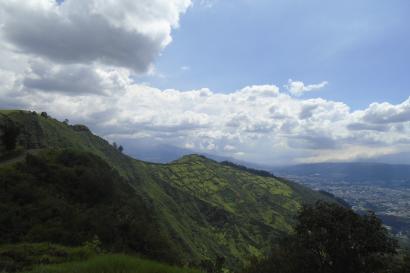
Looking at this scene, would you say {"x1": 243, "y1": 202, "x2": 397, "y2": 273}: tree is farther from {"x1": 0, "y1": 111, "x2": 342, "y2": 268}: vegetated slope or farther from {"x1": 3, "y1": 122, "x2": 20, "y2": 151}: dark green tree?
{"x1": 0, "y1": 111, "x2": 342, "y2": 268}: vegetated slope

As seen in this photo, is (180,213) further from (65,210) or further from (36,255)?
(36,255)

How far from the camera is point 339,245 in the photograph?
27.8 m

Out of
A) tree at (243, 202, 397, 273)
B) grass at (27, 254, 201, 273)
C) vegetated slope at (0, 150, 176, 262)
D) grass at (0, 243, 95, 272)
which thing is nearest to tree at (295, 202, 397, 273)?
tree at (243, 202, 397, 273)

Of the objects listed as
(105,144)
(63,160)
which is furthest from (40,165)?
(105,144)

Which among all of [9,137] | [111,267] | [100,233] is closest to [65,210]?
[100,233]

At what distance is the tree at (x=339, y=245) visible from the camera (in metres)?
27.8

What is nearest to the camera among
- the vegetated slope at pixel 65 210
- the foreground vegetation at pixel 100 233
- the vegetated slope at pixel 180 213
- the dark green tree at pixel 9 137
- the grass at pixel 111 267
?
the grass at pixel 111 267

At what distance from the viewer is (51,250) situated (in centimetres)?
1867

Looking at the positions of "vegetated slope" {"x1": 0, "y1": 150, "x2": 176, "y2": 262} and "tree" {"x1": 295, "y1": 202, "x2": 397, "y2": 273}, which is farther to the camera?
"tree" {"x1": 295, "y1": 202, "x2": 397, "y2": 273}

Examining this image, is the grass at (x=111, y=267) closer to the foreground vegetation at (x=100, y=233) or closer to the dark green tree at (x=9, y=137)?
the foreground vegetation at (x=100, y=233)

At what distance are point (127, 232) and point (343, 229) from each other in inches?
655

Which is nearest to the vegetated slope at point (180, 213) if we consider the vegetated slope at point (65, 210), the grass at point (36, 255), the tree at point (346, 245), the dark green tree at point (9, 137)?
the dark green tree at point (9, 137)

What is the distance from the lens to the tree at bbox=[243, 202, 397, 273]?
2781 cm

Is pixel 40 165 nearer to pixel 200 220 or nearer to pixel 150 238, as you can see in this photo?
pixel 150 238
